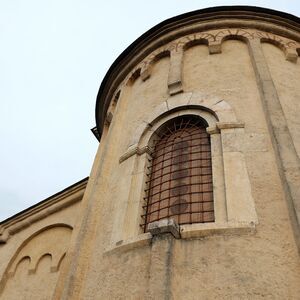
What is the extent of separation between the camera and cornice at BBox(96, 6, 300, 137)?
8.20 m

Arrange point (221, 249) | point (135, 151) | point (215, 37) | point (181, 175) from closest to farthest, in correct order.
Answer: point (221, 249)
point (181, 175)
point (135, 151)
point (215, 37)

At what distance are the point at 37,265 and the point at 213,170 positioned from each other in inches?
282

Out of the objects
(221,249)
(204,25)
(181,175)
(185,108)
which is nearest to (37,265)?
(181,175)

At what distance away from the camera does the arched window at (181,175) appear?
191 inches

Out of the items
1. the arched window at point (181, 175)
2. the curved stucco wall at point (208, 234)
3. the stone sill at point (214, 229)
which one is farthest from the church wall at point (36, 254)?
the stone sill at point (214, 229)

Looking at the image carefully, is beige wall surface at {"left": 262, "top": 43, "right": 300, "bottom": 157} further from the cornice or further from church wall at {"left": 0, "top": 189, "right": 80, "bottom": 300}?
church wall at {"left": 0, "top": 189, "right": 80, "bottom": 300}

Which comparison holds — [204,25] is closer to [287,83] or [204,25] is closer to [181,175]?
[287,83]

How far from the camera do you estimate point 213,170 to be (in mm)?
4961

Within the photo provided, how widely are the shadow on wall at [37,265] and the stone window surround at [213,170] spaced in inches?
188

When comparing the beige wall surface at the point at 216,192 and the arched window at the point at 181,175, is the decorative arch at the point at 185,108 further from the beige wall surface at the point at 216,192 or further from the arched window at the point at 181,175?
the arched window at the point at 181,175

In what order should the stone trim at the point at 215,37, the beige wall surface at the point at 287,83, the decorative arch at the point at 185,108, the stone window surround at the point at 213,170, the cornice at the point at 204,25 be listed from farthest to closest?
the cornice at the point at 204,25
the stone trim at the point at 215,37
the decorative arch at the point at 185,108
the beige wall surface at the point at 287,83
the stone window surround at the point at 213,170

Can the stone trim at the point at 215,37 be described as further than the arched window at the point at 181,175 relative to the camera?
Yes

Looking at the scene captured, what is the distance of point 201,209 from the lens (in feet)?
15.6

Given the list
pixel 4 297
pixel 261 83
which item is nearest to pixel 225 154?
pixel 261 83
